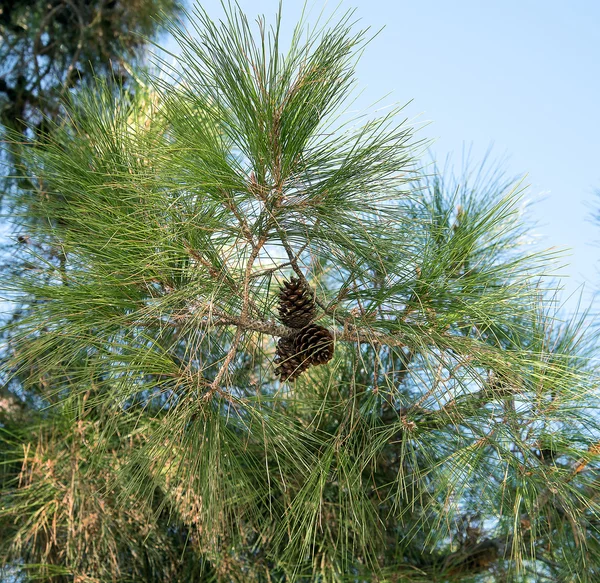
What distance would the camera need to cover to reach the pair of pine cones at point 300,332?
2.54 ft

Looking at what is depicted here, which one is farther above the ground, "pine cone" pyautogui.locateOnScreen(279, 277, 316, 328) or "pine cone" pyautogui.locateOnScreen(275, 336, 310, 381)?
"pine cone" pyautogui.locateOnScreen(279, 277, 316, 328)

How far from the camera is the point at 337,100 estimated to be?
2.41 feet

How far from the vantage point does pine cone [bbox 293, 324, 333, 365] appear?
773 millimetres

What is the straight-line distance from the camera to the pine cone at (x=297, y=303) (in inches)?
30.4

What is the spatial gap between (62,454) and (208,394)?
0.51 meters

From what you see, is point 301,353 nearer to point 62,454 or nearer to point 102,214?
point 102,214

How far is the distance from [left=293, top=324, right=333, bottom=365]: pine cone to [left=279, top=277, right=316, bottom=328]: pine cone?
0.01 m

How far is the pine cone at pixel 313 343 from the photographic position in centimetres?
77

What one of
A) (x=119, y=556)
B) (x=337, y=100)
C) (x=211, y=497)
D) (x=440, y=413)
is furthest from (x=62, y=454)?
(x=337, y=100)

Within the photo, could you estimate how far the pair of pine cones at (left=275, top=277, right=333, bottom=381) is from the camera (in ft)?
2.54

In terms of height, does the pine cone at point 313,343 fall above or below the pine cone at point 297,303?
below

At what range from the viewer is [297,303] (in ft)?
2.53

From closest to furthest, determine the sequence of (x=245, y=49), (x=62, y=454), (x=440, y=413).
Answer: (x=245, y=49)
(x=440, y=413)
(x=62, y=454)

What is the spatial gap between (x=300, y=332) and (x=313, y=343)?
0.02 meters
